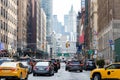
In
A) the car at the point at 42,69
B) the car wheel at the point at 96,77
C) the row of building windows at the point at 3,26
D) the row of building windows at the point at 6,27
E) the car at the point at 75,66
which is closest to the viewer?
the car wheel at the point at 96,77

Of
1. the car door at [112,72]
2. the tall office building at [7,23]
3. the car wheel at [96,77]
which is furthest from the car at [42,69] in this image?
the tall office building at [7,23]

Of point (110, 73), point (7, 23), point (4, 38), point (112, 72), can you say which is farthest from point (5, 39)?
point (112, 72)

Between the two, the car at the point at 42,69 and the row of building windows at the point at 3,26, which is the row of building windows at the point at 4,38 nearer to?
the row of building windows at the point at 3,26

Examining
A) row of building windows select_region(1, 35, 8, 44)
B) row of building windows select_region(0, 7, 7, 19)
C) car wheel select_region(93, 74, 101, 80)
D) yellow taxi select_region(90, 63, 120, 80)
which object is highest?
row of building windows select_region(0, 7, 7, 19)

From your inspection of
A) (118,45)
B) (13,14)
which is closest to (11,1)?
(13,14)

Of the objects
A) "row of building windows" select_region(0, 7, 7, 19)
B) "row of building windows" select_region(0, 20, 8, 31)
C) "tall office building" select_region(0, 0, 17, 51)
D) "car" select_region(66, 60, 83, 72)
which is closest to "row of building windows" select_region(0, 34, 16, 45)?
"tall office building" select_region(0, 0, 17, 51)

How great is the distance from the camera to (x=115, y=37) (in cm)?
7725

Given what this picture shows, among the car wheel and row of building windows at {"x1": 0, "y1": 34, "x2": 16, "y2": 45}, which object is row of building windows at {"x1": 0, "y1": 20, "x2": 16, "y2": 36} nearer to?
row of building windows at {"x1": 0, "y1": 34, "x2": 16, "y2": 45}

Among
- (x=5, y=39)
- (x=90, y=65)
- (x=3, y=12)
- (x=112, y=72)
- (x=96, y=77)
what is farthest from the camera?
(x=5, y=39)

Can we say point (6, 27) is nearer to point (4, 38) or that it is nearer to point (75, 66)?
point (4, 38)

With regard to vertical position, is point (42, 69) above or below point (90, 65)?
below

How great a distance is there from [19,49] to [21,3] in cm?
1907

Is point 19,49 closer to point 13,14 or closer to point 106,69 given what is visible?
point 13,14

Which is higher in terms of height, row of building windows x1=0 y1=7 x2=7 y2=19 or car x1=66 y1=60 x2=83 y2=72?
row of building windows x1=0 y1=7 x2=7 y2=19
